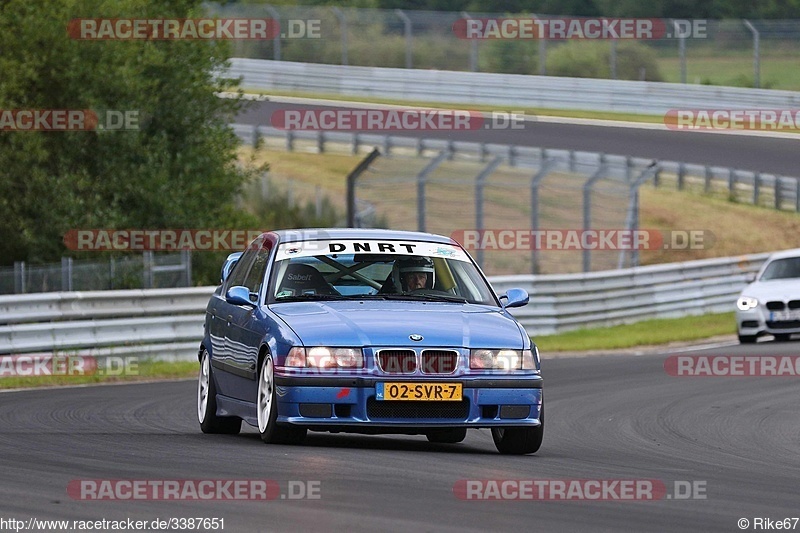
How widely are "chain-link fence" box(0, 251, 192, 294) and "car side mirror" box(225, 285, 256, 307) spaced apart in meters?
9.50

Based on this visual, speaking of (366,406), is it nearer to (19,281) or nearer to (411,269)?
(411,269)

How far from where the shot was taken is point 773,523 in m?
7.12

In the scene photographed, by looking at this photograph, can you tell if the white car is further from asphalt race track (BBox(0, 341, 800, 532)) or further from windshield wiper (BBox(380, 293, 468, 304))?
windshield wiper (BBox(380, 293, 468, 304))

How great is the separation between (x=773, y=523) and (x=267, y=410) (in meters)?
3.84

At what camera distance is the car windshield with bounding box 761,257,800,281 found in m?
24.0

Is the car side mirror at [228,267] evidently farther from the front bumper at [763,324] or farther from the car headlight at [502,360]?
the front bumper at [763,324]

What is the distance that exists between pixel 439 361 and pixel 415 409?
0.32 meters

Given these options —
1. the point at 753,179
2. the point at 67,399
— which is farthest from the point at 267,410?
the point at 753,179

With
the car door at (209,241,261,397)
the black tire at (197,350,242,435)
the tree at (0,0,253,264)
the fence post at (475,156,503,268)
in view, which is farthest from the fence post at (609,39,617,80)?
the black tire at (197,350,242,435)

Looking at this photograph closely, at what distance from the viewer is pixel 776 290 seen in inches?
909

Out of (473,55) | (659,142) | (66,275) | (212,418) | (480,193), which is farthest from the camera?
(473,55)

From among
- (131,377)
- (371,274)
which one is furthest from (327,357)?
(131,377)

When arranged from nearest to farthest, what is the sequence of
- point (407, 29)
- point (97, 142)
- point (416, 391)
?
1. point (416, 391)
2. point (97, 142)
3. point (407, 29)

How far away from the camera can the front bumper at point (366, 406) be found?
9617 mm
